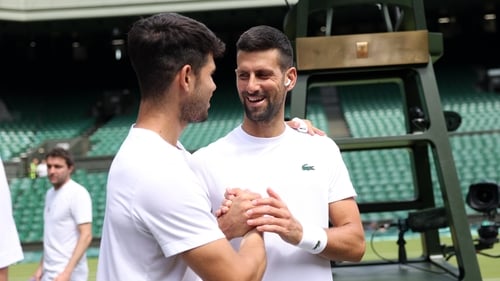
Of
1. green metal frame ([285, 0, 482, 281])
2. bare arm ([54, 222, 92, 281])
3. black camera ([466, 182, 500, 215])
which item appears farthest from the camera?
black camera ([466, 182, 500, 215])

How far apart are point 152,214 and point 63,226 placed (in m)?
3.94

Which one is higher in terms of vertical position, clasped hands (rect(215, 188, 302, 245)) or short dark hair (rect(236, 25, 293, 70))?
short dark hair (rect(236, 25, 293, 70))

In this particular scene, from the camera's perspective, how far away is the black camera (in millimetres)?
5414

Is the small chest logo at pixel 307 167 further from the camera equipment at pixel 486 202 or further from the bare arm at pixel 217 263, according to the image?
the camera equipment at pixel 486 202

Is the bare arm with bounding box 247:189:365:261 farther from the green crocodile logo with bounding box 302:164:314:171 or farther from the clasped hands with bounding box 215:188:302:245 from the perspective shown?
the green crocodile logo with bounding box 302:164:314:171

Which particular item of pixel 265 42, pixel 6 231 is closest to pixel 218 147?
pixel 265 42

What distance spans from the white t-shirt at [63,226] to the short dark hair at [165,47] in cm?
377

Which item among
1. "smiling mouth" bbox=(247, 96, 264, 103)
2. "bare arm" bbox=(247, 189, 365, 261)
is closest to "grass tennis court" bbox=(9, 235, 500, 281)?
"bare arm" bbox=(247, 189, 365, 261)

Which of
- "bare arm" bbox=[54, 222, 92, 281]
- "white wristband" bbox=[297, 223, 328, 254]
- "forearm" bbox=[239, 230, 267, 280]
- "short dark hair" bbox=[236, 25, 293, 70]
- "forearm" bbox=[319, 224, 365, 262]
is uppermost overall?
"short dark hair" bbox=[236, 25, 293, 70]

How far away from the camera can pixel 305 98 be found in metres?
3.91

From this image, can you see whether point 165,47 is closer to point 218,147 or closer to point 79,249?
point 218,147

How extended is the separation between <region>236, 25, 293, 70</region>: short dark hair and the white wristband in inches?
23.9

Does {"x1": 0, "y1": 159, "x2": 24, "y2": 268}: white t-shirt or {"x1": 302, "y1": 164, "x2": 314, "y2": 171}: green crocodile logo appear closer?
{"x1": 0, "y1": 159, "x2": 24, "y2": 268}: white t-shirt

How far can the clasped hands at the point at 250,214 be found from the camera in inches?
80.4
